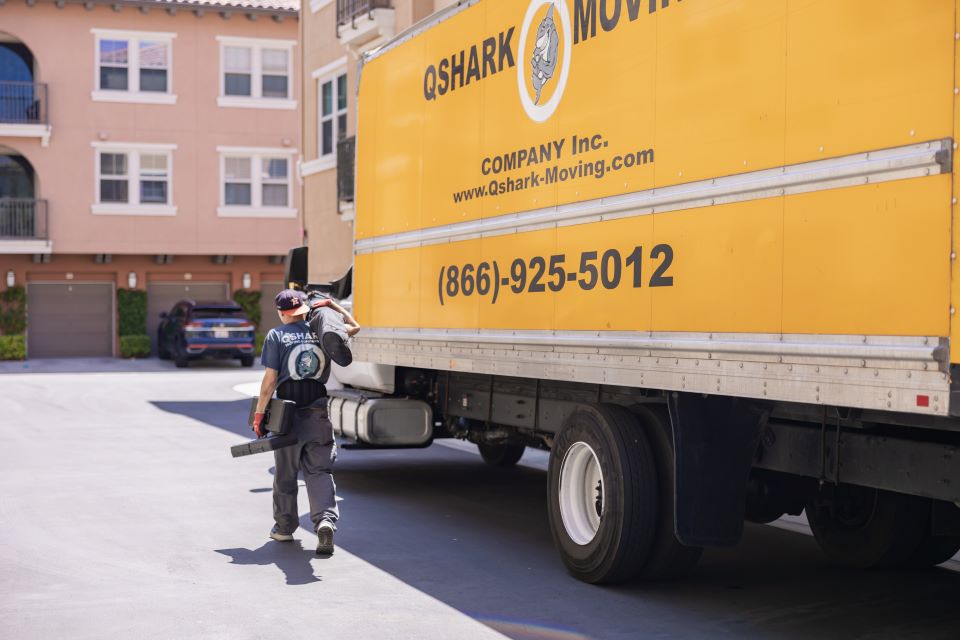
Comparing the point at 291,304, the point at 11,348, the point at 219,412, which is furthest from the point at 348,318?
the point at 11,348

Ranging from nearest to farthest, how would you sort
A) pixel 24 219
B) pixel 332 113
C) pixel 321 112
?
pixel 332 113 → pixel 321 112 → pixel 24 219

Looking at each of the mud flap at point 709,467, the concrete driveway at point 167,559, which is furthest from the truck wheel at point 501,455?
the mud flap at point 709,467

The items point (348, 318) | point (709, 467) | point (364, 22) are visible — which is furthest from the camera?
point (364, 22)

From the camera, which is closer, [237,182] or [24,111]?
[24,111]

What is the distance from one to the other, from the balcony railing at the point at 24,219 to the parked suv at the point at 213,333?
6.27 metres

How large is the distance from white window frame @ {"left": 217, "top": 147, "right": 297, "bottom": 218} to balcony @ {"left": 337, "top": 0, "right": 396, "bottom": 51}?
1572cm

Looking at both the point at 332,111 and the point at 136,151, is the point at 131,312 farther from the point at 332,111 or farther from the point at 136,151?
the point at 332,111

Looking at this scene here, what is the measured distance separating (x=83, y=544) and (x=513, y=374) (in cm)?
340

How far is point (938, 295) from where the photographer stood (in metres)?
5.20

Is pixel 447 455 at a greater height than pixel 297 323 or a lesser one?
lesser

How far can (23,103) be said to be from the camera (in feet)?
130

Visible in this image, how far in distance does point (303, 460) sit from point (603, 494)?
256 centimetres

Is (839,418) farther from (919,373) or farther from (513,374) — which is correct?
(513,374)

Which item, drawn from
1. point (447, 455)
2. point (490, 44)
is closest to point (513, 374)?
point (490, 44)
